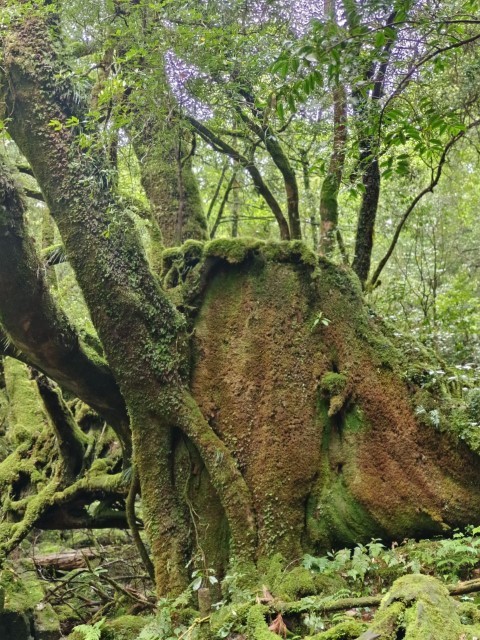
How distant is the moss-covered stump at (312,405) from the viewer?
203 inches

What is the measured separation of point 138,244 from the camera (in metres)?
5.66

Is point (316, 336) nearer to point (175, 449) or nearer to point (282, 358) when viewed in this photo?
point (282, 358)

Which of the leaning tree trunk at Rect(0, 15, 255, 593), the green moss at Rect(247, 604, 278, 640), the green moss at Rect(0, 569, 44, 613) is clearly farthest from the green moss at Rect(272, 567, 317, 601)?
the green moss at Rect(0, 569, 44, 613)

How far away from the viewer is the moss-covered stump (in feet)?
16.9

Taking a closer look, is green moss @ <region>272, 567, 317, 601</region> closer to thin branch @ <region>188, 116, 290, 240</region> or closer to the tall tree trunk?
the tall tree trunk

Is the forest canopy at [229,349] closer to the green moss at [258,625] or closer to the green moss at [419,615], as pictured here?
the green moss at [258,625]

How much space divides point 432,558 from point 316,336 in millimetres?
2351

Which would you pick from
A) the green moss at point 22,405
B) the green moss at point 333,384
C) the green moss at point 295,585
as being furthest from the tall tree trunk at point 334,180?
the green moss at point 22,405

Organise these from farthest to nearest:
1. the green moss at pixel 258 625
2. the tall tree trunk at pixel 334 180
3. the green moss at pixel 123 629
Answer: the tall tree trunk at pixel 334 180, the green moss at pixel 123 629, the green moss at pixel 258 625

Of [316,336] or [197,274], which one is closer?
[316,336]

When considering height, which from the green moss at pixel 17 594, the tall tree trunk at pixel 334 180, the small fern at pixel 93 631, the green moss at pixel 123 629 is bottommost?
the green moss at pixel 17 594

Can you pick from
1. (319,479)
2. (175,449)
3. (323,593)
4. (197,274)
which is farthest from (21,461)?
(323,593)

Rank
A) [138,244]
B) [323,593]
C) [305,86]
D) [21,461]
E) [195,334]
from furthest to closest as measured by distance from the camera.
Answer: [21,461]
[195,334]
[138,244]
[323,593]
[305,86]

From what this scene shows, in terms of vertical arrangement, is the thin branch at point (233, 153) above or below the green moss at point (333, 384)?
above
